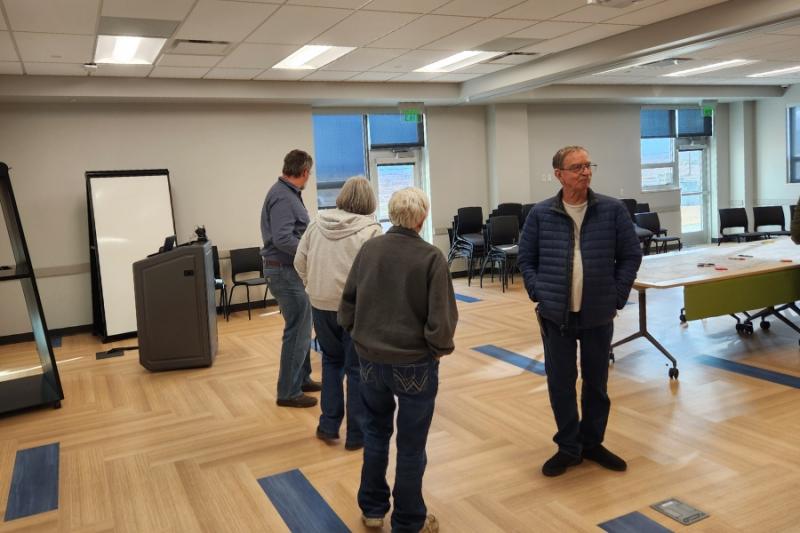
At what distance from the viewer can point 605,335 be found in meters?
3.20

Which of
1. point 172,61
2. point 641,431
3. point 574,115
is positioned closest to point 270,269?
point 641,431

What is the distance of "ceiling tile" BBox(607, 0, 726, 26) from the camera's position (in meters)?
5.57

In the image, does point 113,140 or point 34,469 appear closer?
point 34,469

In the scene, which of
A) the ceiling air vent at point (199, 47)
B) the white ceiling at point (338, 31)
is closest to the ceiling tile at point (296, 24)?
the white ceiling at point (338, 31)

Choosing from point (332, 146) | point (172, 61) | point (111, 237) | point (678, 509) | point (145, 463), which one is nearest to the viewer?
point (678, 509)

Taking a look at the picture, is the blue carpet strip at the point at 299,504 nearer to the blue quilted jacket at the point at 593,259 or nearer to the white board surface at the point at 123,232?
the blue quilted jacket at the point at 593,259

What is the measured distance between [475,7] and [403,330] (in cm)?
352

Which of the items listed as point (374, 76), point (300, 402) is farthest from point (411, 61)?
point (300, 402)

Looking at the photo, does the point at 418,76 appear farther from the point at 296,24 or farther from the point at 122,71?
the point at 122,71

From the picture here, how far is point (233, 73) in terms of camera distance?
24.5ft

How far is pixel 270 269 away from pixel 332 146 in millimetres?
5950

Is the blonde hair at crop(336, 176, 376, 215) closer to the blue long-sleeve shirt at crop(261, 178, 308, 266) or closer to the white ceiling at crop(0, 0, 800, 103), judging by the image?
the blue long-sleeve shirt at crop(261, 178, 308, 266)

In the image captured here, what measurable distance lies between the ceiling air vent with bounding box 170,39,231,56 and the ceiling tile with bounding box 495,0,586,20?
242cm

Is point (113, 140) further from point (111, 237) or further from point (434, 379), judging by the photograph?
point (434, 379)
